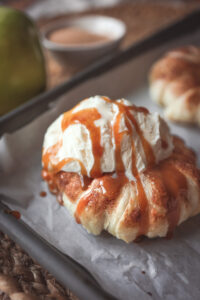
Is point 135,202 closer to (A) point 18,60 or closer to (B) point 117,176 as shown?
(B) point 117,176

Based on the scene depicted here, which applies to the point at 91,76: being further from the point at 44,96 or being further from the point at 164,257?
the point at 164,257

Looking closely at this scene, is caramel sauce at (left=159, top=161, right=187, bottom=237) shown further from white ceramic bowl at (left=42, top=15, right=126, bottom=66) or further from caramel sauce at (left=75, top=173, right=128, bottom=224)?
white ceramic bowl at (left=42, top=15, right=126, bottom=66)

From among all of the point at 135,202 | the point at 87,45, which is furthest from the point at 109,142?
the point at 87,45

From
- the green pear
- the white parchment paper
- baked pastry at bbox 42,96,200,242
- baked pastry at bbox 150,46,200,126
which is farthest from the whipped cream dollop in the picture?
the green pear

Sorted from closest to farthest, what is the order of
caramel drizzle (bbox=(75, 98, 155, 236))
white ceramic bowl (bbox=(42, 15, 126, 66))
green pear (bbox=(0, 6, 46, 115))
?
caramel drizzle (bbox=(75, 98, 155, 236))
green pear (bbox=(0, 6, 46, 115))
white ceramic bowl (bbox=(42, 15, 126, 66))

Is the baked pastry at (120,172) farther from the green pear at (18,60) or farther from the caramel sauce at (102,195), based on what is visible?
the green pear at (18,60)

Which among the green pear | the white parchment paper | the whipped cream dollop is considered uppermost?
the green pear

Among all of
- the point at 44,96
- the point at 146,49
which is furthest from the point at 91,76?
the point at 146,49
